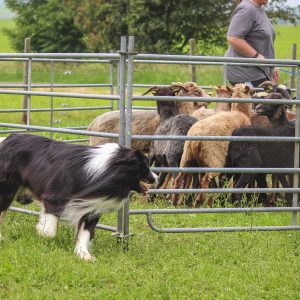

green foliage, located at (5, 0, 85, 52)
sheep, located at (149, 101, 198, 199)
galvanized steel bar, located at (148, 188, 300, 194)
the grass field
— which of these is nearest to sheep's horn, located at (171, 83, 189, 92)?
sheep, located at (149, 101, 198, 199)

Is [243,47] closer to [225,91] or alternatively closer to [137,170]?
[225,91]

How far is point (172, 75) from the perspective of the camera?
90.6ft

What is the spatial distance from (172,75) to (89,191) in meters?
21.0

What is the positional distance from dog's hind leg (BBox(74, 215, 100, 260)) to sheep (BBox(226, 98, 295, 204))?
2907 mm

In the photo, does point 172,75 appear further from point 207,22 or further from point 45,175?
point 45,175

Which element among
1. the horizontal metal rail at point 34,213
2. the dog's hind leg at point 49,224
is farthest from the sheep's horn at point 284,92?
the dog's hind leg at point 49,224

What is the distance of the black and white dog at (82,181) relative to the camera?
6.86m

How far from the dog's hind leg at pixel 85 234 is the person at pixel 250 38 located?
445 cm

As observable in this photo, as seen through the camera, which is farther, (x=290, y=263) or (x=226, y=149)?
(x=226, y=149)

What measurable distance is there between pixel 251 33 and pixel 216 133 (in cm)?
207

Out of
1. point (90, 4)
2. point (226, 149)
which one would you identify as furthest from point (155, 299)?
point (90, 4)

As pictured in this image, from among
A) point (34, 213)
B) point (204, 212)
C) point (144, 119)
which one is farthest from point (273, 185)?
point (34, 213)

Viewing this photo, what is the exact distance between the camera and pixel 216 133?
9602mm

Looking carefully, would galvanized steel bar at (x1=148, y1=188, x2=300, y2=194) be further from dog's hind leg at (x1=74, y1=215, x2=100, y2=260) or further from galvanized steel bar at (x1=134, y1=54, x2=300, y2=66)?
galvanized steel bar at (x1=134, y1=54, x2=300, y2=66)
